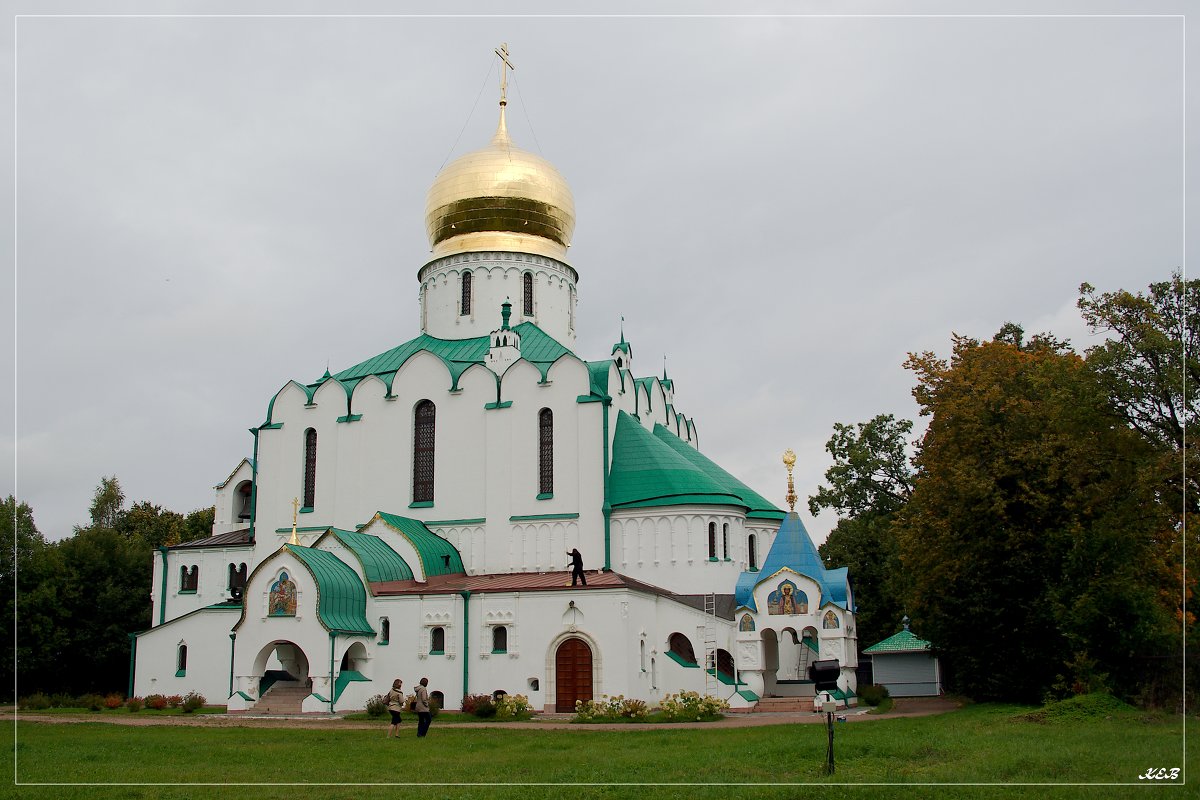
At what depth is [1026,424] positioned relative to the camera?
74.9 feet

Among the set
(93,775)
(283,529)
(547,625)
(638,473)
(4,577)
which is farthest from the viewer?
Result: (4,577)

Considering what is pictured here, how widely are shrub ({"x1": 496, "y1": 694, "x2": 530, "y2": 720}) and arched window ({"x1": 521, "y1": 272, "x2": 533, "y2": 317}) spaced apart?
569 inches

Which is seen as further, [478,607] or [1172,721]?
[478,607]

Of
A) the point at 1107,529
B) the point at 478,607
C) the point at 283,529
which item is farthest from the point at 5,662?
A: the point at 1107,529

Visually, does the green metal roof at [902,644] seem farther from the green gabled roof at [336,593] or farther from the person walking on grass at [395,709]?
the person walking on grass at [395,709]

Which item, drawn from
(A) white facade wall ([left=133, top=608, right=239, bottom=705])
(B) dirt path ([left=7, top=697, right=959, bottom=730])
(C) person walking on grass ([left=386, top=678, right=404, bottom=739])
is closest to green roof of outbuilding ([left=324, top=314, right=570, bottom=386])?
(A) white facade wall ([left=133, top=608, right=239, bottom=705])

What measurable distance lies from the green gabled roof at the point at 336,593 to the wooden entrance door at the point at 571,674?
16.0ft

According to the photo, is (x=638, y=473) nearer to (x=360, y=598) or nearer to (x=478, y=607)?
(x=478, y=607)

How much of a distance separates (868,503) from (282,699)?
21.7 metres

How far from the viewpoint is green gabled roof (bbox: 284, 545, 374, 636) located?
25312 mm

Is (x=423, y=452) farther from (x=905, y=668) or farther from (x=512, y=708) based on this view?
(x=905, y=668)

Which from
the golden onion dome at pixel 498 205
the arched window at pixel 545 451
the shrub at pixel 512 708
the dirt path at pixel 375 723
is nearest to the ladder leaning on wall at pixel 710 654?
the dirt path at pixel 375 723

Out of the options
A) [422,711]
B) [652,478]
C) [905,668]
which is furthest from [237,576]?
[905,668]

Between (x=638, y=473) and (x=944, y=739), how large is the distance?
14868 millimetres
